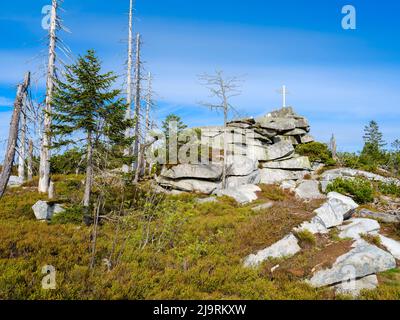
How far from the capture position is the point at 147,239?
9742 mm

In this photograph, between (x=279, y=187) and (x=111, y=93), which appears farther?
(x=279, y=187)

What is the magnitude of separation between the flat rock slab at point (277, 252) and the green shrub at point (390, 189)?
46.3 ft

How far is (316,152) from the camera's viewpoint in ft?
86.5

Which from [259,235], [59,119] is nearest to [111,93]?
[59,119]

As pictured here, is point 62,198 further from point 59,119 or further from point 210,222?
point 210,222

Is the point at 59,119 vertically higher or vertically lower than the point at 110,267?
higher

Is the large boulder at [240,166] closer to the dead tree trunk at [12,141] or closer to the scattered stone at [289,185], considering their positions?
the scattered stone at [289,185]

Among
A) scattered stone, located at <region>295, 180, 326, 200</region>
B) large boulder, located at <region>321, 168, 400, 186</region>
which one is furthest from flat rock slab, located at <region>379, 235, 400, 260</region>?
large boulder, located at <region>321, 168, 400, 186</region>

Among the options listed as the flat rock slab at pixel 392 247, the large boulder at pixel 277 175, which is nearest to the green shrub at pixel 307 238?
the flat rock slab at pixel 392 247

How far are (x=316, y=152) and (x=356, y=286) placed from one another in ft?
70.1

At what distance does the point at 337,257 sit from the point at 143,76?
23359 millimetres

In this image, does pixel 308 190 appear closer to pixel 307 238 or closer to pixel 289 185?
pixel 289 185

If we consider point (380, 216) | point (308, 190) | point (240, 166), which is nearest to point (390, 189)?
point (308, 190)

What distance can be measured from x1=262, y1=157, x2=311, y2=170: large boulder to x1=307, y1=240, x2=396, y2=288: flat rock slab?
16329mm
